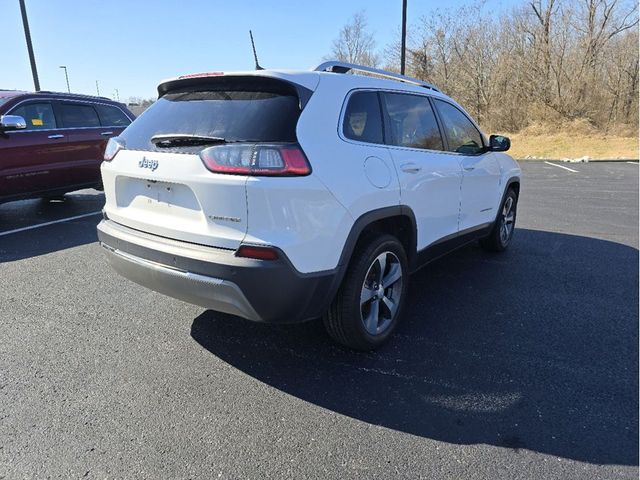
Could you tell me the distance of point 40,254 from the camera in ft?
17.1

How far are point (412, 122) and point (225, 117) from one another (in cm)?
156

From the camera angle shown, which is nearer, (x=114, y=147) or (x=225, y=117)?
(x=225, y=117)

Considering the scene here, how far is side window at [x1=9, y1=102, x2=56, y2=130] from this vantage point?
6.66 meters

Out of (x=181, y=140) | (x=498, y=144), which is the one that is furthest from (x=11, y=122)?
(x=498, y=144)

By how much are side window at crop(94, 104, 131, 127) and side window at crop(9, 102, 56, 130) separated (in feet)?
3.04

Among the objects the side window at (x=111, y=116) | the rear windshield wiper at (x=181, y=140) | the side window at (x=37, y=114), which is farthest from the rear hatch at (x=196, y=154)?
the side window at (x=111, y=116)

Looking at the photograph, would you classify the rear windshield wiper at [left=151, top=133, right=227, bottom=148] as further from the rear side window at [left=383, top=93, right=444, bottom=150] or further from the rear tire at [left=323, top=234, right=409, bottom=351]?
the rear side window at [left=383, top=93, right=444, bottom=150]

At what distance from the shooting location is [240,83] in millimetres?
2758

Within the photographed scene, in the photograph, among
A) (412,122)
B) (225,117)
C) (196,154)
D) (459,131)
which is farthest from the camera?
(459,131)

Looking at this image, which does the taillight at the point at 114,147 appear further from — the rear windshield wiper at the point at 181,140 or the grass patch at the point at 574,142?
the grass patch at the point at 574,142

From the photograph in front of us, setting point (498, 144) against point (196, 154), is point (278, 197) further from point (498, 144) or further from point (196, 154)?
point (498, 144)

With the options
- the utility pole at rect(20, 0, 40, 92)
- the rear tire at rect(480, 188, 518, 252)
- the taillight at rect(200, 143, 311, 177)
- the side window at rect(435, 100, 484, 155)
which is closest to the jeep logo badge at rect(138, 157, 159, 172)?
the taillight at rect(200, 143, 311, 177)

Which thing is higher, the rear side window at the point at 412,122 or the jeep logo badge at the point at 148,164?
the rear side window at the point at 412,122

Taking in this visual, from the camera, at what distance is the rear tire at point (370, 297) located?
284cm
